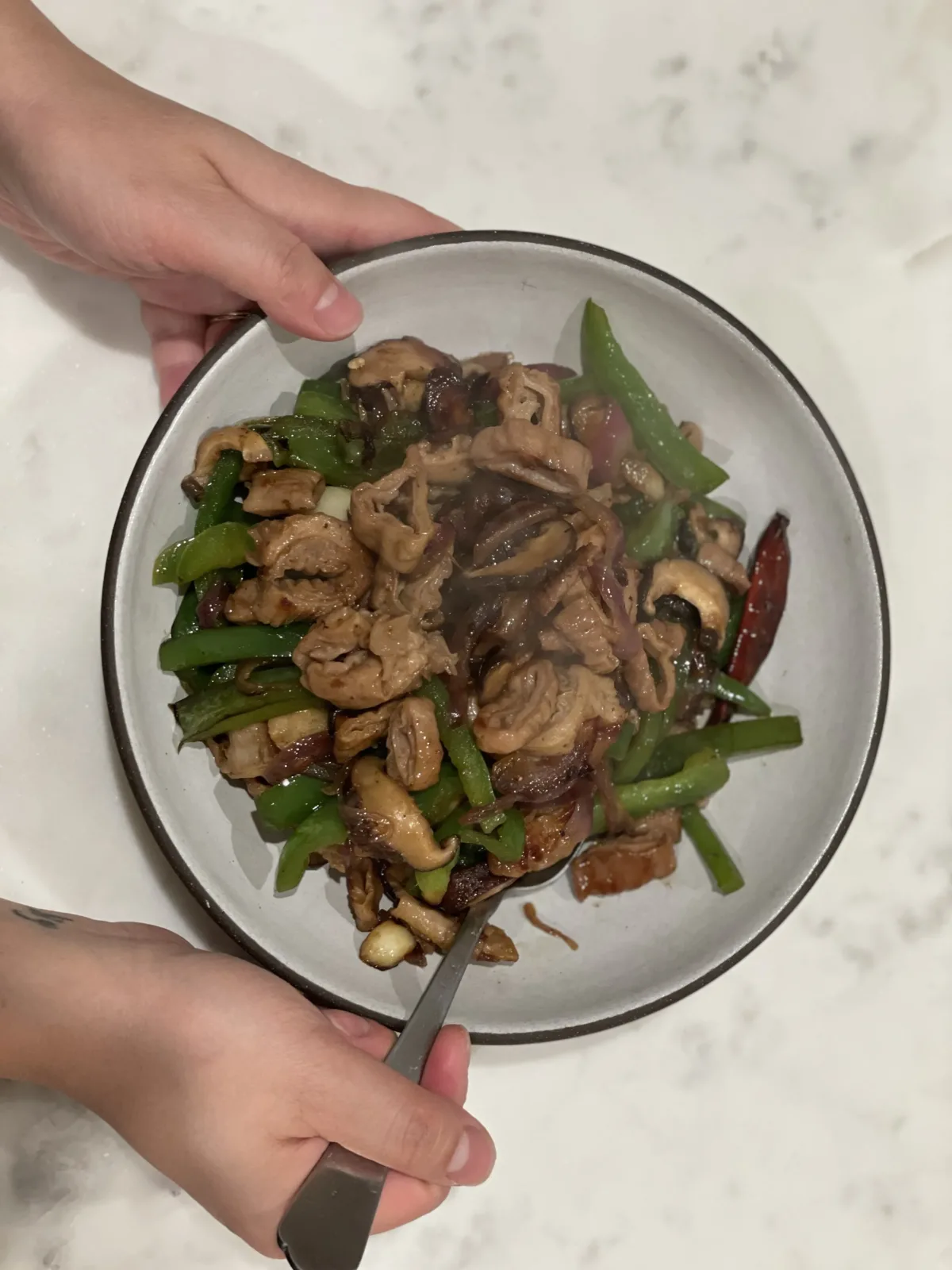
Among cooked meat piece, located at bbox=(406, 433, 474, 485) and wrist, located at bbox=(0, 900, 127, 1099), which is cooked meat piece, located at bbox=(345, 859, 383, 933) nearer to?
wrist, located at bbox=(0, 900, 127, 1099)

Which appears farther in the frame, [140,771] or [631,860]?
[631,860]

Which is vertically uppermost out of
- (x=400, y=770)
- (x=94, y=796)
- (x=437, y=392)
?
(x=437, y=392)

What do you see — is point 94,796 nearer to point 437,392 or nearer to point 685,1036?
point 437,392

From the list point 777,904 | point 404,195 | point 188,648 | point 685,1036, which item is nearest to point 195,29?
point 404,195

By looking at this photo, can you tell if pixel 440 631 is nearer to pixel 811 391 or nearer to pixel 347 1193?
pixel 347 1193

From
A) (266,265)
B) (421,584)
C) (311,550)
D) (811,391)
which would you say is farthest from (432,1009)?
(811,391)

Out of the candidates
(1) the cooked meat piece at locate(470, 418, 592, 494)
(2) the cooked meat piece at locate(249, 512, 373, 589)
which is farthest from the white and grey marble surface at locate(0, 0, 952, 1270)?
(1) the cooked meat piece at locate(470, 418, 592, 494)

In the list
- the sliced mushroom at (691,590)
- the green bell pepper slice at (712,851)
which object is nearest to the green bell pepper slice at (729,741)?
the green bell pepper slice at (712,851)
